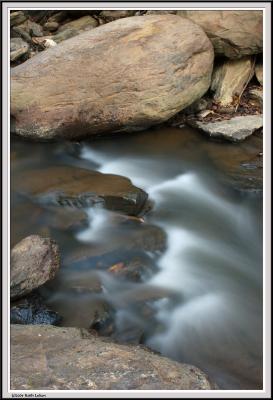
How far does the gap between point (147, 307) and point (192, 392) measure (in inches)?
49.1

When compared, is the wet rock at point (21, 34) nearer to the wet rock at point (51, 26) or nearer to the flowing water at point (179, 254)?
the wet rock at point (51, 26)

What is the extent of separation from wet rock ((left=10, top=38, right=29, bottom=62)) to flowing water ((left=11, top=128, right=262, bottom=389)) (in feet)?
6.87

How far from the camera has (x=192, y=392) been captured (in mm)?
2238

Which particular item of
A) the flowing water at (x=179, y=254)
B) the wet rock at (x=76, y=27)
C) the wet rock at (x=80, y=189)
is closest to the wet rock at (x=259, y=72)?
the flowing water at (x=179, y=254)

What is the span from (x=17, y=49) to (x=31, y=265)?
16.7 feet

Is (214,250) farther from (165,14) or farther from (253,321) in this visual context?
(165,14)

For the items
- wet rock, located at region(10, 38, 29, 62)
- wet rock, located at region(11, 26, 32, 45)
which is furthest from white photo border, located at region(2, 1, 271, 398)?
wet rock, located at region(11, 26, 32, 45)

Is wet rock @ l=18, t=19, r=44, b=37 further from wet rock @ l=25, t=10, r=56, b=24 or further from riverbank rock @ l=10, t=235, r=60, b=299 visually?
riverbank rock @ l=10, t=235, r=60, b=299

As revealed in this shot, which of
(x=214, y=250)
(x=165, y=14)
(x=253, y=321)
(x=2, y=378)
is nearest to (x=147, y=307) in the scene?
(x=253, y=321)

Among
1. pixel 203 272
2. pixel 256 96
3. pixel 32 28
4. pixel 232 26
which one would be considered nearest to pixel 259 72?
pixel 256 96

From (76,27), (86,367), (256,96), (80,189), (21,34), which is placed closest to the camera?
(86,367)

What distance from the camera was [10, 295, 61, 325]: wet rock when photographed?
3258 mm

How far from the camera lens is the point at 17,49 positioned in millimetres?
7320

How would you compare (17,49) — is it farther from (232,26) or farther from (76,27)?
(232,26)
